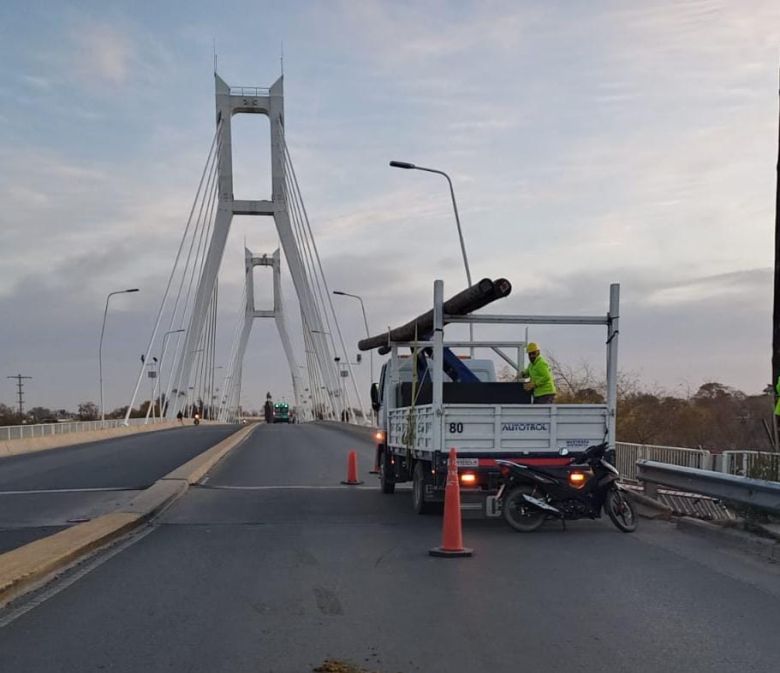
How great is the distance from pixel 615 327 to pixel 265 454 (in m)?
21.0

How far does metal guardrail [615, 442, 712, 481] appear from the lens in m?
14.2

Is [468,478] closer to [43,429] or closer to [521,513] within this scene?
[521,513]

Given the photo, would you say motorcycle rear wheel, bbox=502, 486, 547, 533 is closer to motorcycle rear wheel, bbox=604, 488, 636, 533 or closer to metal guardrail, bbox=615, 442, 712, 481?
motorcycle rear wheel, bbox=604, 488, 636, 533

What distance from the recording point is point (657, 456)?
1606 cm

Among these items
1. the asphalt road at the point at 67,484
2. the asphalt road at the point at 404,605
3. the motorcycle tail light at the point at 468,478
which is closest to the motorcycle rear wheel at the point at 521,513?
the asphalt road at the point at 404,605

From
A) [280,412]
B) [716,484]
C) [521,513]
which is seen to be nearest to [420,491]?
[521,513]

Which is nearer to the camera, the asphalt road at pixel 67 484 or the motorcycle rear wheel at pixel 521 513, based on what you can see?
the motorcycle rear wheel at pixel 521 513

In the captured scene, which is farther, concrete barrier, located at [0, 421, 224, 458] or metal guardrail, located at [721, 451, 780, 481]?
concrete barrier, located at [0, 421, 224, 458]

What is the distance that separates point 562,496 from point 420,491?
250cm

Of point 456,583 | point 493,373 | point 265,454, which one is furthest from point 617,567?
point 265,454

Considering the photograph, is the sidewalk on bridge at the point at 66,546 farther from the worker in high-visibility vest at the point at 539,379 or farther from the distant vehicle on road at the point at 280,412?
the distant vehicle on road at the point at 280,412

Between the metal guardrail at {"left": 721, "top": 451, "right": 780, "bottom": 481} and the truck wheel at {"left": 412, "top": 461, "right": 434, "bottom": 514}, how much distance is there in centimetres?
406

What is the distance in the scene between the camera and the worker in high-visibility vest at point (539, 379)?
14.0 meters

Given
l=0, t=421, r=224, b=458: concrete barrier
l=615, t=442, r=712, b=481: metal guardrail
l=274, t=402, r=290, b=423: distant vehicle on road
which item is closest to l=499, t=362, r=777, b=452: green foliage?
l=615, t=442, r=712, b=481: metal guardrail
